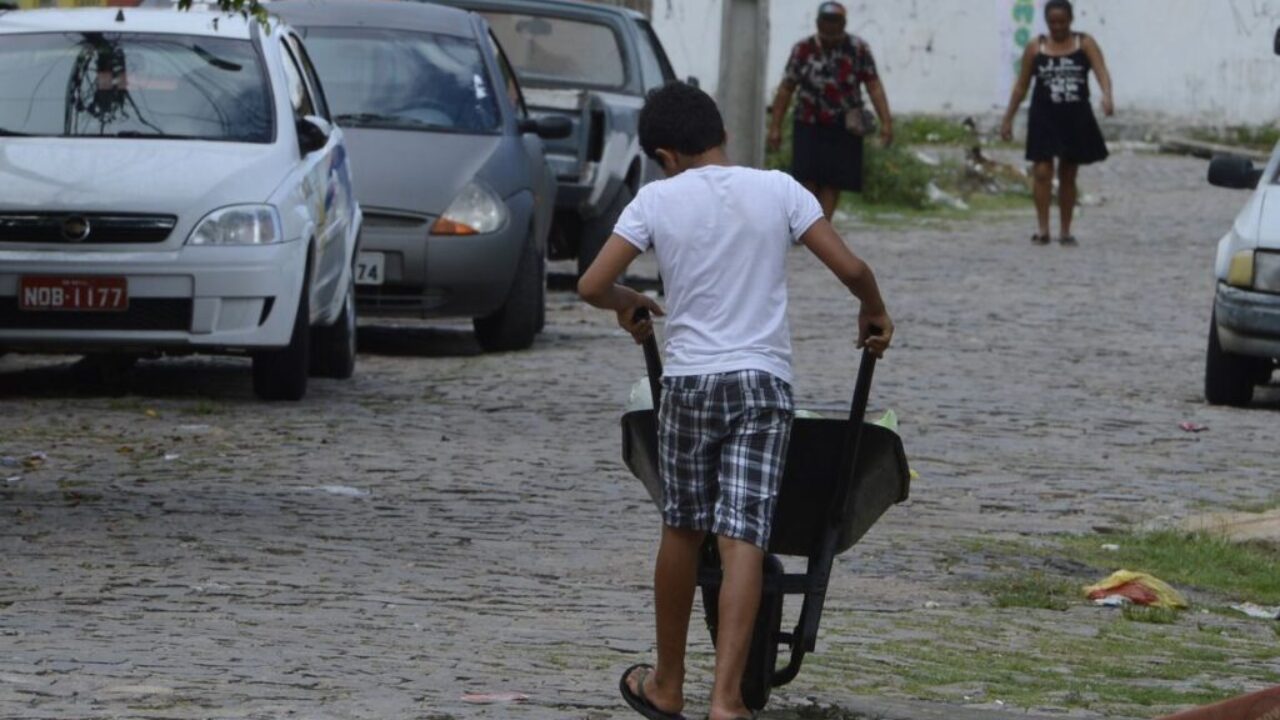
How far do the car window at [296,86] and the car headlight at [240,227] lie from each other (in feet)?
3.32

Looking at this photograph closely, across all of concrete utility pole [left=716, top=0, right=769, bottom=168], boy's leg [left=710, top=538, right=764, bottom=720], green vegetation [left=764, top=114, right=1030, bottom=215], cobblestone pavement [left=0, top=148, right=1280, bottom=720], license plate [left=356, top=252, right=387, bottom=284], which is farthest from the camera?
green vegetation [left=764, top=114, right=1030, bottom=215]

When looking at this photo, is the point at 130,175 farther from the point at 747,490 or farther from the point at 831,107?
the point at 831,107

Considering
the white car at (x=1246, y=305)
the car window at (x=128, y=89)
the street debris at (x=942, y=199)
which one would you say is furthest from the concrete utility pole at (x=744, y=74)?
the car window at (x=128, y=89)

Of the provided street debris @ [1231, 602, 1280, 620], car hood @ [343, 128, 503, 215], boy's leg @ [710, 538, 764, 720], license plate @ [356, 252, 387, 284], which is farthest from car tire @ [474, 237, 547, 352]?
boy's leg @ [710, 538, 764, 720]

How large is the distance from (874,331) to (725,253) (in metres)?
0.35

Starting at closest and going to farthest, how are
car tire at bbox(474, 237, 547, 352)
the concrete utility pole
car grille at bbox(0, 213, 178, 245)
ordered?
car grille at bbox(0, 213, 178, 245) → car tire at bbox(474, 237, 547, 352) → the concrete utility pole

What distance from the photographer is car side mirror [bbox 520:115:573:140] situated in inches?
575

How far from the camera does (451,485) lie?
9.52 meters

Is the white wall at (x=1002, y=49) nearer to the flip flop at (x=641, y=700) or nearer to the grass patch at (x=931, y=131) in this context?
the grass patch at (x=931, y=131)

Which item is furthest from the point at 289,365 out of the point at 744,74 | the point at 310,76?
the point at 744,74

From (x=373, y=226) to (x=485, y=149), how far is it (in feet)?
2.53

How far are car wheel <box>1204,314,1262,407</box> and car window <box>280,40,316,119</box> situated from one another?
4.32 metres

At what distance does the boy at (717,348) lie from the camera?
5527 mm

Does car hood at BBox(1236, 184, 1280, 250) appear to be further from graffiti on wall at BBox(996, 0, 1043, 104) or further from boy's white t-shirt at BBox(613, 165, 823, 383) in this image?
graffiti on wall at BBox(996, 0, 1043, 104)
